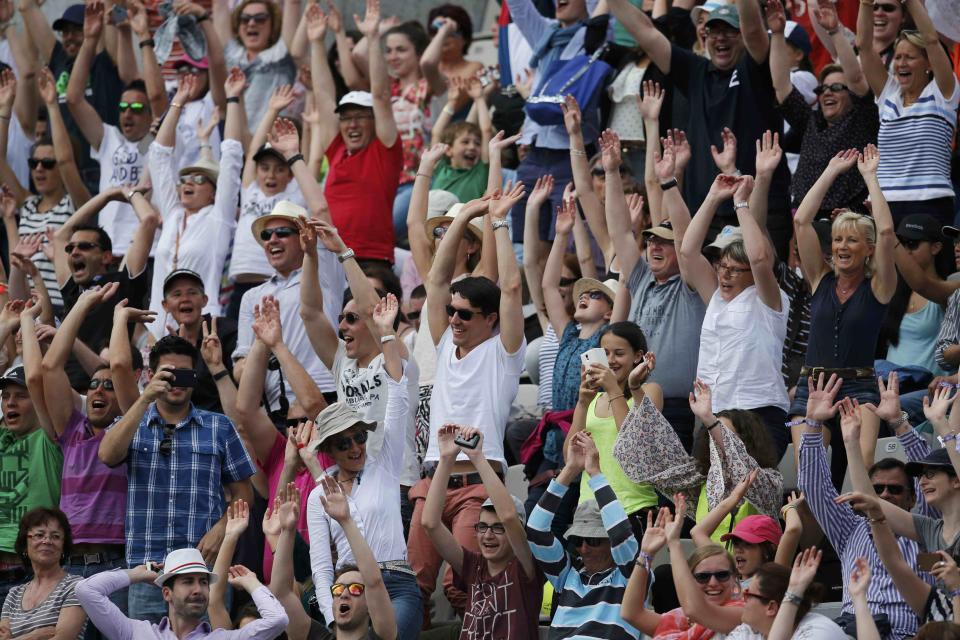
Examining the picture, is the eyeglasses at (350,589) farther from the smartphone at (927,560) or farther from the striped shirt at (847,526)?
the smartphone at (927,560)

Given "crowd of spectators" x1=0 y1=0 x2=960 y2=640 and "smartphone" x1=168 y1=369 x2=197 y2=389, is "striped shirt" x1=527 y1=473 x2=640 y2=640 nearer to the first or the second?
"crowd of spectators" x1=0 y1=0 x2=960 y2=640

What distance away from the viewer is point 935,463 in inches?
303

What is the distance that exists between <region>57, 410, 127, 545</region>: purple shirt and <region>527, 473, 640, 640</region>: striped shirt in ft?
8.08

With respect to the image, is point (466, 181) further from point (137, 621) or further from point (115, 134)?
point (137, 621)

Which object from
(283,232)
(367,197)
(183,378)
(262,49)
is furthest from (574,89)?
(183,378)

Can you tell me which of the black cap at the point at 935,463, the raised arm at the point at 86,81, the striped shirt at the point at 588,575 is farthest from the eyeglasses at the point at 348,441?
the raised arm at the point at 86,81

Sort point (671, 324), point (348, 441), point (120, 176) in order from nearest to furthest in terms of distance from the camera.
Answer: point (348, 441) < point (671, 324) < point (120, 176)

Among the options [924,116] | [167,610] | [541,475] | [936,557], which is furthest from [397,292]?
[936,557]

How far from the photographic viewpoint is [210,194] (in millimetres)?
12164

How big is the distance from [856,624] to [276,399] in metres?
4.32

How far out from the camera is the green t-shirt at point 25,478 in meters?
9.79

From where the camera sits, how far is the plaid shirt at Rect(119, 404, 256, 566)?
9266mm

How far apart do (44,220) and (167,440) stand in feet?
14.0

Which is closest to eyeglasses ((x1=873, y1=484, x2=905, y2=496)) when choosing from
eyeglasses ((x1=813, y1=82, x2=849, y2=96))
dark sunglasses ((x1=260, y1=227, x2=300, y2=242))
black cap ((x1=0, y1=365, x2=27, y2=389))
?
eyeglasses ((x1=813, y1=82, x2=849, y2=96))
